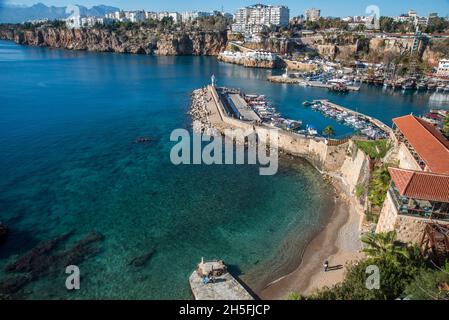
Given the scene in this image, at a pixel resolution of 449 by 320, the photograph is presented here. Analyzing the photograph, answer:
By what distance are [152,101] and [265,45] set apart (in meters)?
77.9

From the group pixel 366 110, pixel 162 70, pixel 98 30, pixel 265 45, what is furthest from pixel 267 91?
pixel 98 30

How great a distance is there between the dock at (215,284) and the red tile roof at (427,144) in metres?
13.3

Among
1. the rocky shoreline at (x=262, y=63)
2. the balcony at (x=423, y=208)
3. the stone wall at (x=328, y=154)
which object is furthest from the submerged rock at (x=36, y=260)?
the rocky shoreline at (x=262, y=63)

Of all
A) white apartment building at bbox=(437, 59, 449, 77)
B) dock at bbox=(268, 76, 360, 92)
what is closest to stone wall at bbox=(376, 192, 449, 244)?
dock at bbox=(268, 76, 360, 92)

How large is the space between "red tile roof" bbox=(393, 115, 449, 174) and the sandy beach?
6.78 metres

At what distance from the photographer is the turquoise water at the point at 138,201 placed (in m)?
20.6

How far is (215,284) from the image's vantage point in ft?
62.6

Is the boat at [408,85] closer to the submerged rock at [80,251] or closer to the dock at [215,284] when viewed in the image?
the dock at [215,284]

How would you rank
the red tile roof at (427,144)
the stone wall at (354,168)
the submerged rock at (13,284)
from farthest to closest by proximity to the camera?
the stone wall at (354,168) → the red tile roof at (427,144) → the submerged rock at (13,284)

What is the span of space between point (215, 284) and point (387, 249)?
31.4 ft

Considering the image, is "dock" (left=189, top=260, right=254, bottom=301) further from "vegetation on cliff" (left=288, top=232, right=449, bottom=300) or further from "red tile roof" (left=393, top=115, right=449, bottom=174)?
"red tile roof" (left=393, top=115, right=449, bottom=174)

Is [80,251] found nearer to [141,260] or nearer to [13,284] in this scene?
[13,284]

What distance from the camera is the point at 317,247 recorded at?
2266 cm

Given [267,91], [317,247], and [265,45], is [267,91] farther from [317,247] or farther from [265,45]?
[265,45]
